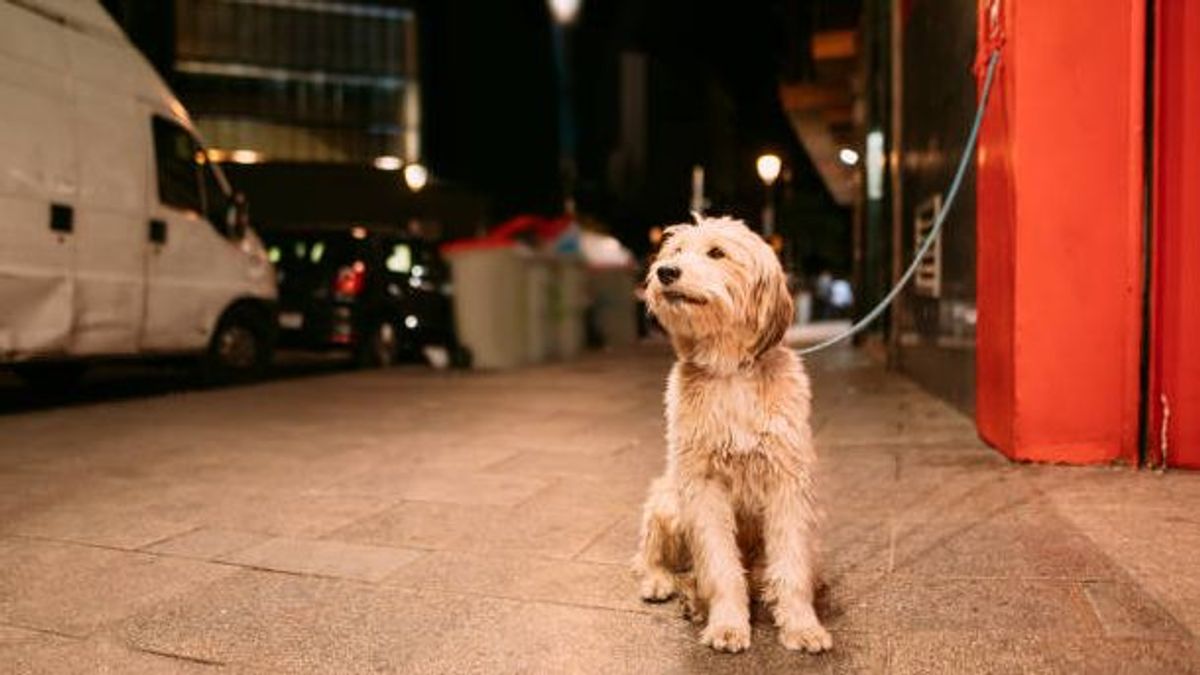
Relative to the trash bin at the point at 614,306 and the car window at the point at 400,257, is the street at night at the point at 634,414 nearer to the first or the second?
the car window at the point at 400,257

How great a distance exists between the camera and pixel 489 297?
13.0 meters

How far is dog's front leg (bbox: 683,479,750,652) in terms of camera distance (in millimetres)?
3098

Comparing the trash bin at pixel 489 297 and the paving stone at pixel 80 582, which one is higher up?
the trash bin at pixel 489 297

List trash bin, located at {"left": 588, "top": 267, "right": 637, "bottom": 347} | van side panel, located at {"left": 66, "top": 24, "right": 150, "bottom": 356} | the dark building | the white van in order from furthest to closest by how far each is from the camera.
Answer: the dark building → trash bin, located at {"left": 588, "top": 267, "right": 637, "bottom": 347} → van side panel, located at {"left": 66, "top": 24, "right": 150, "bottom": 356} → the white van

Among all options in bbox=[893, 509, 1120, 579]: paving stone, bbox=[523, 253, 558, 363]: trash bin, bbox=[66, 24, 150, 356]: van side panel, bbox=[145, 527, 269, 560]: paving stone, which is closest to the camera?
bbox=[893, 509, 1120, 579]: paving stone

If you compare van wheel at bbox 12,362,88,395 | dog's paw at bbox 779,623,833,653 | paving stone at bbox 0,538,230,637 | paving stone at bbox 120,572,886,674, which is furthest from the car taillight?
dog's paw at bbox 779,623,833,653

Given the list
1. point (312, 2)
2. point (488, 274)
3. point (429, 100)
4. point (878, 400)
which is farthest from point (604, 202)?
point (878, 400)

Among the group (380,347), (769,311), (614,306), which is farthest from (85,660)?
(614,306)

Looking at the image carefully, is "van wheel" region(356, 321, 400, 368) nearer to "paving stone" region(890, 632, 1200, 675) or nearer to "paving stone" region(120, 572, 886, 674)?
"paving stone" region(120, 572, 886, 674)

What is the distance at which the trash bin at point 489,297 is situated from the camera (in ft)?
42.1

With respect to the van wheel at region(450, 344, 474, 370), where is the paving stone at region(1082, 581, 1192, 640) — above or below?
below

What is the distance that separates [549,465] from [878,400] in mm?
4248

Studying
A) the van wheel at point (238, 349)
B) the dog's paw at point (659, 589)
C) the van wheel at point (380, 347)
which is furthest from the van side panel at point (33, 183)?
the dog's paw at point (659, 589)

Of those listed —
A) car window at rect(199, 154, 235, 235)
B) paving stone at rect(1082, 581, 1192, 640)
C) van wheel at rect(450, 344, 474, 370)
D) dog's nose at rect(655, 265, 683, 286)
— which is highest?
car window at rect(199, 154, 235, 235)
